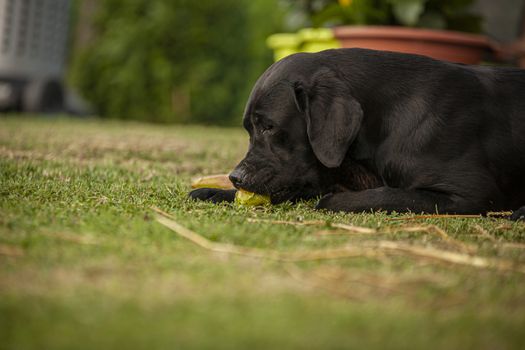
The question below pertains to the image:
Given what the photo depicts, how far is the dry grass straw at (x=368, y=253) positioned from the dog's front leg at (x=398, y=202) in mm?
599

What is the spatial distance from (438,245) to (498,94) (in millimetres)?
1017

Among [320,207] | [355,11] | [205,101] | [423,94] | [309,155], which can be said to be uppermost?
[355,11]

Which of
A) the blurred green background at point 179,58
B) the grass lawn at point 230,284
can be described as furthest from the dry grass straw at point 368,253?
the blurred green background at point 179,58

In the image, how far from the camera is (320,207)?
2.16 meters

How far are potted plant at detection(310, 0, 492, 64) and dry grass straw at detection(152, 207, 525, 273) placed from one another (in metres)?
3.12

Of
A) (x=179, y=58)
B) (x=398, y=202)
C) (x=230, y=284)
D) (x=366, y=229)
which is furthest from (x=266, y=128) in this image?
(x=179, y=58)

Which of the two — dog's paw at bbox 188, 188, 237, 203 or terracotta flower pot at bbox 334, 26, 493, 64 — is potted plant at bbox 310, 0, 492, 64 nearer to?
terracotta flower pot at bbox 334, 26, 493, 64

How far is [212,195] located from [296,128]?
15.7 inches

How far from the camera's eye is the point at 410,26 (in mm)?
4645

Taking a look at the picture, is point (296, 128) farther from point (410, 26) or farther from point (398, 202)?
point (410, 26)

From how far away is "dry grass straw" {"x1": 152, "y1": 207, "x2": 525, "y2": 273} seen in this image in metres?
1.36

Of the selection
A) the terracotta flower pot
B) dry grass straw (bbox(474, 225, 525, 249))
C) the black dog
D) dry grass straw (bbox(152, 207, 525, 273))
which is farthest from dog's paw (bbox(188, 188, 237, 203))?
the terracotta flower pot

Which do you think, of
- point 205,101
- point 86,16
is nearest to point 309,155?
point 205,101

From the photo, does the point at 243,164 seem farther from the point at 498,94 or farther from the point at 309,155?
the point at 498,94
